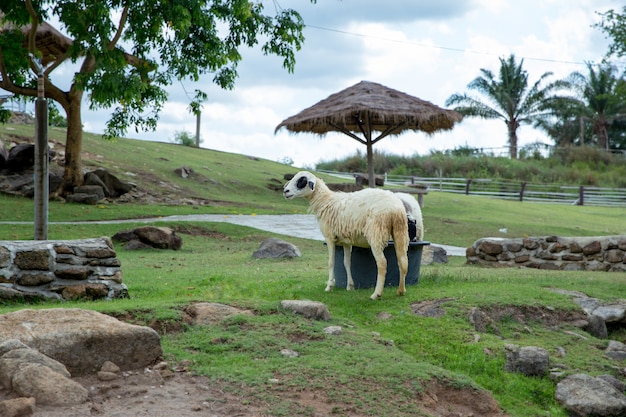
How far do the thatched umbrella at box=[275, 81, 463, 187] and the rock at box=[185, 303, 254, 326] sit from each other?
1480 centimetres

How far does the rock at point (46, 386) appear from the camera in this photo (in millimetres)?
5422

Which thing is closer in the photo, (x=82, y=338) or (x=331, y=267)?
(x=82, y=338)

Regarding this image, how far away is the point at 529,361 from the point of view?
7.67m

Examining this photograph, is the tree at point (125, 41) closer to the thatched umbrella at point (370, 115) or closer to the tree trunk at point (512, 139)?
the thatched umbrella at point (370, 115)

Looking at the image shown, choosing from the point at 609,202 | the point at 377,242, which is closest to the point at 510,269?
the point at 377,242

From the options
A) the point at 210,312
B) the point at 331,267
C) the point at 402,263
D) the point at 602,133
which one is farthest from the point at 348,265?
the point at 602,133

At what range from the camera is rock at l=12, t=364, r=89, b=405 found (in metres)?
5.42

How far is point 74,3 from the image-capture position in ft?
60.4

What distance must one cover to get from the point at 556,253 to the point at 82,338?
1037 cm

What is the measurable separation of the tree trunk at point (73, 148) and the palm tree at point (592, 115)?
1400 inches

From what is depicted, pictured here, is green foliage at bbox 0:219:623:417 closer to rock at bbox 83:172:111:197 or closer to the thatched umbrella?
the thatched umbrella

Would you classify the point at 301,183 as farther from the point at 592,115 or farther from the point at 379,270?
the point at 592,115

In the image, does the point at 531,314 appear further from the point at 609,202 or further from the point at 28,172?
the point at 609,202

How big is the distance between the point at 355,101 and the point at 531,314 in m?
14.3
